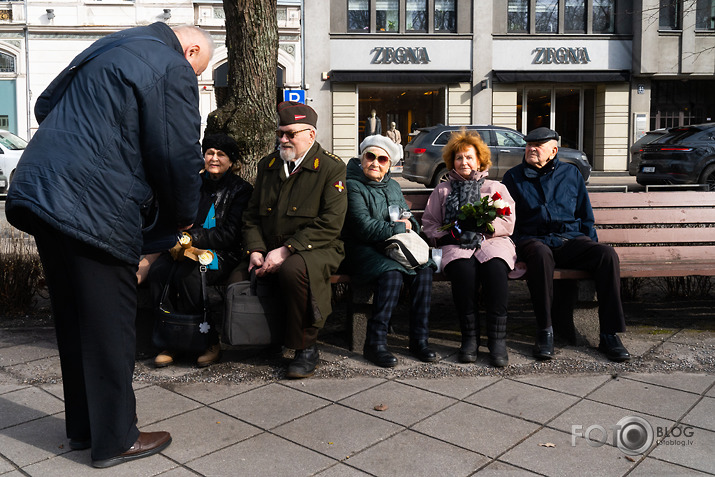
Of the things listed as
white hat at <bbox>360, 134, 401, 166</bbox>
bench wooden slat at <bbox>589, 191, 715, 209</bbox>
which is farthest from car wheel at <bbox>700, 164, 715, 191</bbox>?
white hat at <bbox>360, 134, 401, 166</bbox>

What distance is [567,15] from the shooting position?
26.2 meters

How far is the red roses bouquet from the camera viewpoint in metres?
4.99

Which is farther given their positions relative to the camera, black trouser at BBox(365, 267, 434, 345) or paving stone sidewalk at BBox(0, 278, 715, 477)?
black trouser at BBox(365, 267, 434, 345)

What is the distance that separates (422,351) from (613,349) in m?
1.22

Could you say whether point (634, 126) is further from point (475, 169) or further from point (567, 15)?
point (475, 169)

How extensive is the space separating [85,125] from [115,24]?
24.8 metres

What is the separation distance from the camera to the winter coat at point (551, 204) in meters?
5.32

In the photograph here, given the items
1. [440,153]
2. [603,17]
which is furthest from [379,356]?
[603,17]

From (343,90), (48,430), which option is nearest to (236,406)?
(48,430)

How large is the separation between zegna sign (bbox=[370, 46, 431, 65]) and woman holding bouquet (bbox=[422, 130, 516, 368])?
66.8 ft

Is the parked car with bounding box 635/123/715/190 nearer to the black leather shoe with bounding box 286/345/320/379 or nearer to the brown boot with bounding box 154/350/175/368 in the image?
the black leather shoe with bounding box 286/345/320/379

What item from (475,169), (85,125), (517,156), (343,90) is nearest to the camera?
(85,125)

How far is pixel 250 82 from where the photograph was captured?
631 cm

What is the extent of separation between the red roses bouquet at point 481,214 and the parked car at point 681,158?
11783 millimetres
